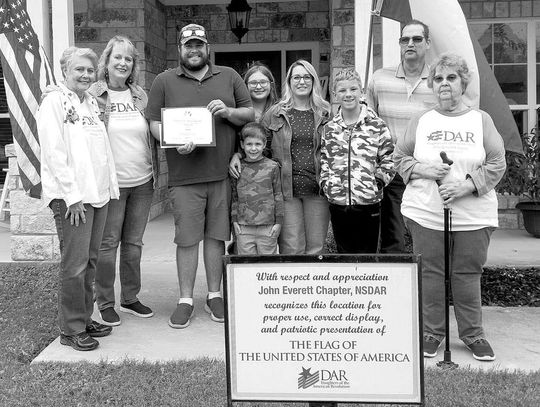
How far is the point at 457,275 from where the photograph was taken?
13.9ft

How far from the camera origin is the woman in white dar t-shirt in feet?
15.3

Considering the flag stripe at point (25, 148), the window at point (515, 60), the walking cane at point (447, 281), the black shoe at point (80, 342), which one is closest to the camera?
the walking cane at point (447, 281)

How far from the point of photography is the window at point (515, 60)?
926 cm

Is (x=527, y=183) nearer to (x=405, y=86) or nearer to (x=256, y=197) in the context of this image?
(x=405, y=86)

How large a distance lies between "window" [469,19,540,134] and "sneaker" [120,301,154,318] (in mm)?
6107

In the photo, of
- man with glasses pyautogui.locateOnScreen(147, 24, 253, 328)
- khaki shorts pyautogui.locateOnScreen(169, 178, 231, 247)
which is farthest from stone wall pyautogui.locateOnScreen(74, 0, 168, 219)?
khaki shorts pyautogui.locateOnScreen(169, 178, 231, 247)

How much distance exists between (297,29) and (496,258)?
4874mm

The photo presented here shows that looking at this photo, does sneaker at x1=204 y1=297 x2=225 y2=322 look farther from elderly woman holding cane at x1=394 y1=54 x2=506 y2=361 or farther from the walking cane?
the walking cane

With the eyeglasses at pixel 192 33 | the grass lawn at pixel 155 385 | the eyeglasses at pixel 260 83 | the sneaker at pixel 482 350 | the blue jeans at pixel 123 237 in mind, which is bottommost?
the grass lawn at pixel 155 385

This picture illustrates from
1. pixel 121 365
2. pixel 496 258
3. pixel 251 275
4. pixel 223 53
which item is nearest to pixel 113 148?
pixel 121 365

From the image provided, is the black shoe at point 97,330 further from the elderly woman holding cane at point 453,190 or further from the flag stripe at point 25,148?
the elderly woman holding cane at point 453,190

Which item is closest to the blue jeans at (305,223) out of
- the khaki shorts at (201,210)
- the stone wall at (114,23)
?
the khaki shorts at (201,210)

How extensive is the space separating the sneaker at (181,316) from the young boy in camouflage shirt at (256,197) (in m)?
0.58

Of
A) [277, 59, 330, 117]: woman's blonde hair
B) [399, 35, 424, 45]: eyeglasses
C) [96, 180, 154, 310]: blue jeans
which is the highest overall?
[399, 35, 424, 45]: eyeglasses
